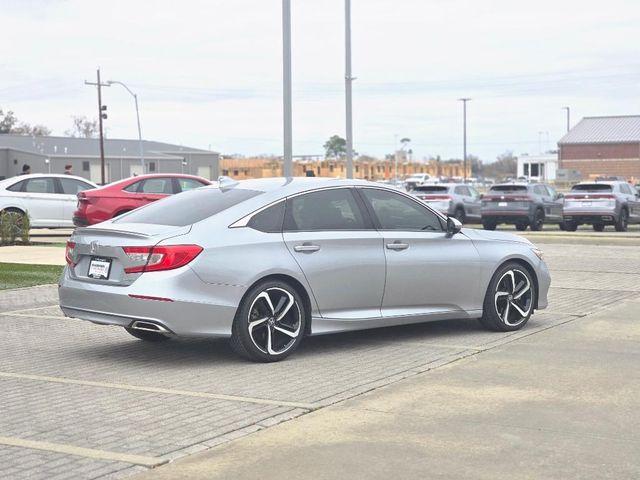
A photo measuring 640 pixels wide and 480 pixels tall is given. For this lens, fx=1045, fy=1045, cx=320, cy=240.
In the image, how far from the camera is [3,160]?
336 feet

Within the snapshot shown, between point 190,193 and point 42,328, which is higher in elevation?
point 190,193

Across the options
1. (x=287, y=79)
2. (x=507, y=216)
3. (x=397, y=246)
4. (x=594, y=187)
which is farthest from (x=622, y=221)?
(x=397, y=246)

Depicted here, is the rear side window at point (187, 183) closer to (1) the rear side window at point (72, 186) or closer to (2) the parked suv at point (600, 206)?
(1) the rear side window at point (72, 186)

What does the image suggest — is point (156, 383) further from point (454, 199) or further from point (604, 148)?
point (604, 148)

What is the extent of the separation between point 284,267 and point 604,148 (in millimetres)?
101786

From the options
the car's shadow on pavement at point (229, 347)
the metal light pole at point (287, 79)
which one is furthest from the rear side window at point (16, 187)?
the car's shadow on pavement at point (229, 347)

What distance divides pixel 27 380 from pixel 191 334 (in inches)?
50.3

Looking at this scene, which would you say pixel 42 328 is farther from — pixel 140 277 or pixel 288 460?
pixel 288 460

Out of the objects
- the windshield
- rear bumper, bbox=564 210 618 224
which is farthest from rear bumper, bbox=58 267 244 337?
the windshield

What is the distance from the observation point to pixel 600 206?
102 ft

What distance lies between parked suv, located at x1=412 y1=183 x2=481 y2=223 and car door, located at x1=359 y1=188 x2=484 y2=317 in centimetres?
2478

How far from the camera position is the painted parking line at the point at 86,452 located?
18.3 ft

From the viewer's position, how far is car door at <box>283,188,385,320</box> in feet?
28.8

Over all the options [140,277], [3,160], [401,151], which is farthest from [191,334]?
[401,151]
